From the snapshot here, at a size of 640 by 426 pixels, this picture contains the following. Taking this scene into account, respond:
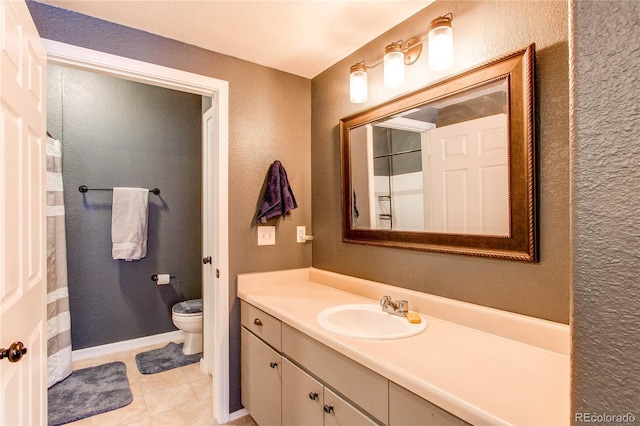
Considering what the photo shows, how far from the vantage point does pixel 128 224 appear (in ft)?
9.30

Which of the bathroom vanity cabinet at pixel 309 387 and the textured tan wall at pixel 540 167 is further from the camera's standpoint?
the textured tan wall at pixel 540 167

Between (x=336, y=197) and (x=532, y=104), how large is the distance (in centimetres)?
118

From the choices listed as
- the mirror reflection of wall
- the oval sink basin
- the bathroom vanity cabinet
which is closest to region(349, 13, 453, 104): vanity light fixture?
the mirror reflection of wall

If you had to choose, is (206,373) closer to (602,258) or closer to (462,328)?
(462,328)

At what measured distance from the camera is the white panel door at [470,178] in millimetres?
1256

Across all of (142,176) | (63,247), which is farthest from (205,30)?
(63,247)

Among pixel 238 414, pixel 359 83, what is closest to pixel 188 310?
pixel 238 414

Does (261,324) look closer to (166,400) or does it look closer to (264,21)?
(166,400)

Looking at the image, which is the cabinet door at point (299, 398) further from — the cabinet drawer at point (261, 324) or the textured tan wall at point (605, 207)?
the textured tan wall at point (605, 207)

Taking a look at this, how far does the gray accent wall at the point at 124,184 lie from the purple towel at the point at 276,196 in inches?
59.4

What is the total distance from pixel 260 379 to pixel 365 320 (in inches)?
26.2

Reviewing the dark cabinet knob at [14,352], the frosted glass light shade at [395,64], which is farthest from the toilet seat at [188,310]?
the frosted glass light shade at [395,64]

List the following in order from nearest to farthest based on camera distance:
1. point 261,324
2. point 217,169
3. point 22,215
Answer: point 22,215
point 261,324
point 217,169

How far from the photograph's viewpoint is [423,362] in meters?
1.00
